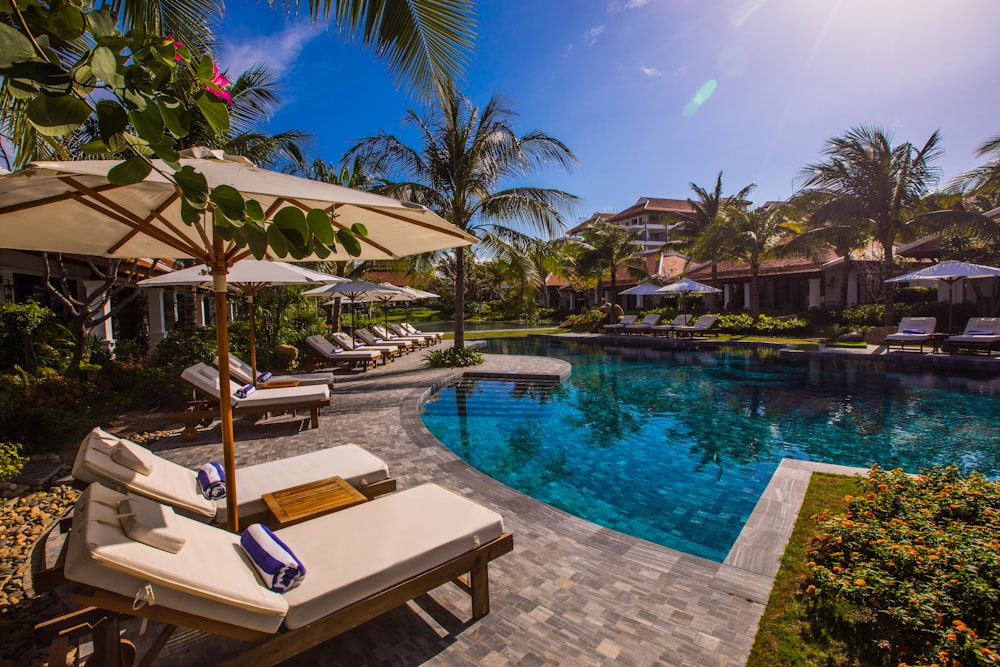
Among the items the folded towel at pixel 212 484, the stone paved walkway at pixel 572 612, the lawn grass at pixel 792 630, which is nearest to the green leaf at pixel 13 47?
the stone paved walkway at pixel 572 612

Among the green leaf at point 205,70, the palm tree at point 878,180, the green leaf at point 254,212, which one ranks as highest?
the palm tree at point 878,180

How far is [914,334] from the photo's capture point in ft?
50.1

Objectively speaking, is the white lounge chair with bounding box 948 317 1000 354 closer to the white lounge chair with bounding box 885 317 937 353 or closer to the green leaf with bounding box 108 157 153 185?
the white lounge chair with bounding box 885 317 937 353

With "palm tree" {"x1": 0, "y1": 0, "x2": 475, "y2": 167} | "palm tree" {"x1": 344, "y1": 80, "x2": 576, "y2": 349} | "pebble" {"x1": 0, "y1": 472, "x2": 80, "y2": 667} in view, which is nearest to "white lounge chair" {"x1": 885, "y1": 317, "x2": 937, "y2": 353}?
"palm tree" {"x1": 344, "y1": 80, "x2": 576, "y2": 349}

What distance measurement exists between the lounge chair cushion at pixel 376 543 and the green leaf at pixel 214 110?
2210mm

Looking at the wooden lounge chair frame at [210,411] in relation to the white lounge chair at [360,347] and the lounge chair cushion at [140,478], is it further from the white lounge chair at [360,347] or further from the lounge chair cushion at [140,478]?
the white lounge chair at [360,347]

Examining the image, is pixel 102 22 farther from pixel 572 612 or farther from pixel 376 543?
pixel 572 612

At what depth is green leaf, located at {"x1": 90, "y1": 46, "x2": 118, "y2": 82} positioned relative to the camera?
3.24 feet

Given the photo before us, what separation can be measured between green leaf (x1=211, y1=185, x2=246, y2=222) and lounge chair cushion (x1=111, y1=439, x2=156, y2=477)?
3.05 meters

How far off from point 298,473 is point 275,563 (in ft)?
6.04

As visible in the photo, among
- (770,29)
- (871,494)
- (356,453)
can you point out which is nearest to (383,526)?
(356,453)

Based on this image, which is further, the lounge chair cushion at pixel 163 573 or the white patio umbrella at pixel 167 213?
the white patio umbrella at pixel 167 213

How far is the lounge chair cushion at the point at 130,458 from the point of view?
3303 millimetres

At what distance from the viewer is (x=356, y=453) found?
4.70 metres
